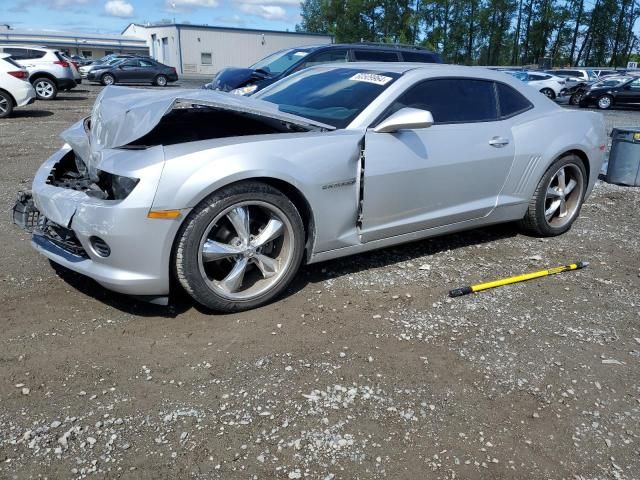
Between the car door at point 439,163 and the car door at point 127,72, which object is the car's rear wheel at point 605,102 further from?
the car door at point 127,72

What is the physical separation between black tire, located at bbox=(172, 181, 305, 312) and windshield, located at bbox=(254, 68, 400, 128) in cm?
76

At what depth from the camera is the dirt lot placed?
7.31ft

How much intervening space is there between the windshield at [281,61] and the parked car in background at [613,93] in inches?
653

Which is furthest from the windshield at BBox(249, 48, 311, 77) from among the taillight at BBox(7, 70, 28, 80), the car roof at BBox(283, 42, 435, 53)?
the taillight at BBox(7, 70, 28, 80)

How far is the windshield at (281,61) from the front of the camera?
405 inches

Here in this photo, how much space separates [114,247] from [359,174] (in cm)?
153

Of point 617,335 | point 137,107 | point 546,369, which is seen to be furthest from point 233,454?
point 617,335

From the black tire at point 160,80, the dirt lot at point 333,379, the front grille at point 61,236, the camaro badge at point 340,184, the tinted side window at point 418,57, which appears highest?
the tinted side window at point 418,57

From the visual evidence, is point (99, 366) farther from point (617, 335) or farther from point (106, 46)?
point (106, 46)

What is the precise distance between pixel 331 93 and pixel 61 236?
6.85ft

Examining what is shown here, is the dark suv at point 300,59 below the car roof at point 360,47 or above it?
below

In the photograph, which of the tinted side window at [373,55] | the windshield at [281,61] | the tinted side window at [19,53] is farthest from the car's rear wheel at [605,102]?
the tinted side window at [19,53]

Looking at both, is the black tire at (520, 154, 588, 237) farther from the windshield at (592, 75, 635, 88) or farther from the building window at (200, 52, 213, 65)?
the building window at (200, 52, 213, 65)

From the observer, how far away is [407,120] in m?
3.50
